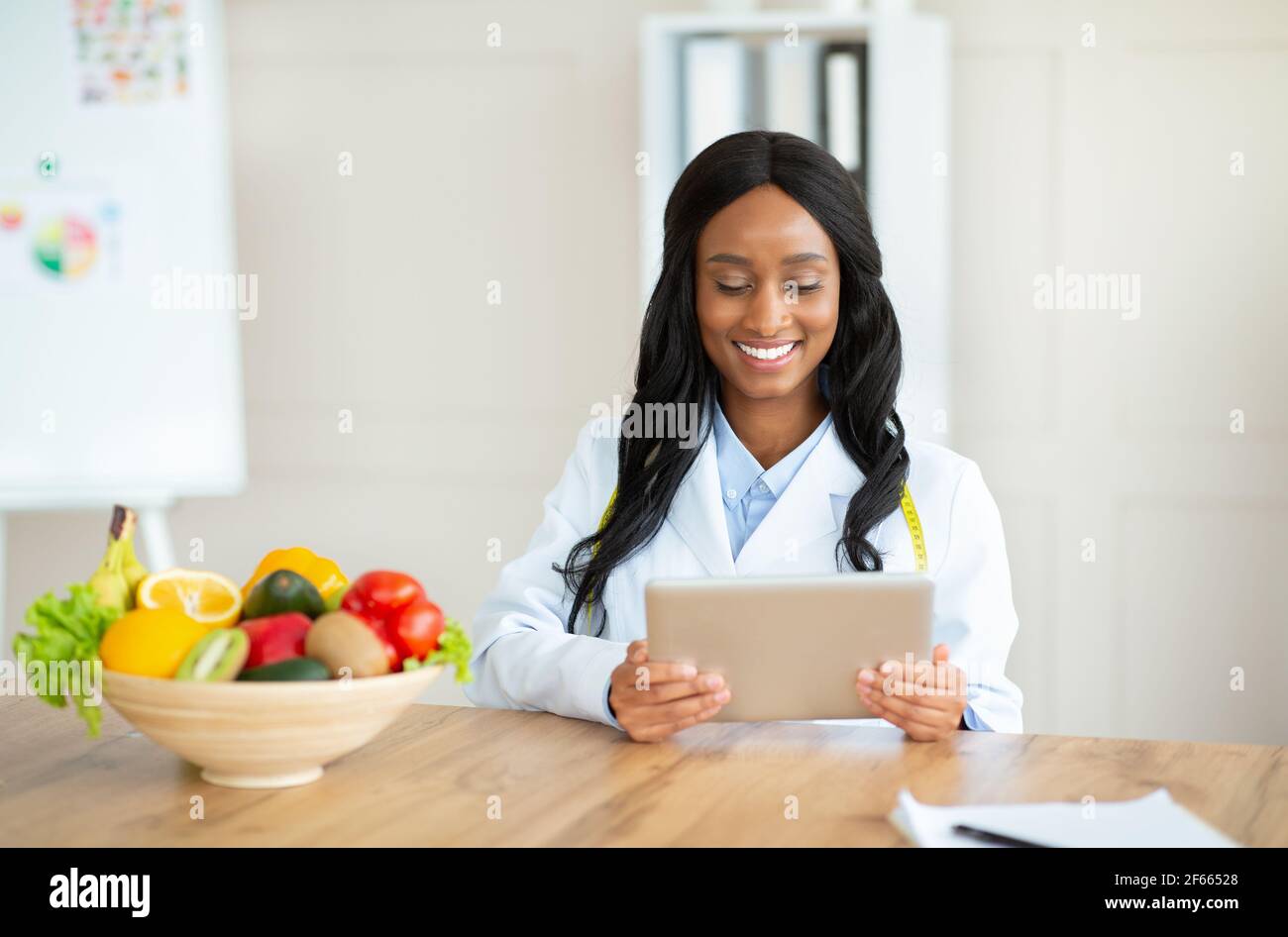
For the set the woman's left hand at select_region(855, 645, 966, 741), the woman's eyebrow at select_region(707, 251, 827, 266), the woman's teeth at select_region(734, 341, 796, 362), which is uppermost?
the woman's eyebrow at select_region(707, 251, 827, 266)

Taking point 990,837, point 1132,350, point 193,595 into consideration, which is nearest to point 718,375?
point 193,595

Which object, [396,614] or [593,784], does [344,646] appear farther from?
[593,784]

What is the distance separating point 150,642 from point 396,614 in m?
0.23

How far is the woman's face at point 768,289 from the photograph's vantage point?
6.69ft

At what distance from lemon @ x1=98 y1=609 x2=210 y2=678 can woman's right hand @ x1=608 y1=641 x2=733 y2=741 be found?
486mm

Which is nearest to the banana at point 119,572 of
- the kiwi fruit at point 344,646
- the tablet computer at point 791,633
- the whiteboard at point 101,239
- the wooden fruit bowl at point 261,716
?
the wooden fruit bowl at point 261,716

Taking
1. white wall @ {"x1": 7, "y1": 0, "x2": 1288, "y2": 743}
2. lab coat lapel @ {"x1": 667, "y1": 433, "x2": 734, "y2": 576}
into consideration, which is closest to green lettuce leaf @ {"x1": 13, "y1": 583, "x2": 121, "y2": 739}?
lab coat lapel @ {"x1": 667, "y1": 433, "x2": 734, "y2": 576}

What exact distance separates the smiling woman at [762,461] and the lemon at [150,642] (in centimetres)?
60

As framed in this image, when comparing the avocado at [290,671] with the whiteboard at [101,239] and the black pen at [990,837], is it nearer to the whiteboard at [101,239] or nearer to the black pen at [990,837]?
the black pen at [990,837]

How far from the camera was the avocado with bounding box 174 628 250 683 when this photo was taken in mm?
1277

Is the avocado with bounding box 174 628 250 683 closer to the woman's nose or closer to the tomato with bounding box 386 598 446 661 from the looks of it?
the tomato with bounding box 386 598 446 661

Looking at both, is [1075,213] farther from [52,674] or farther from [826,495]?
[52,674]

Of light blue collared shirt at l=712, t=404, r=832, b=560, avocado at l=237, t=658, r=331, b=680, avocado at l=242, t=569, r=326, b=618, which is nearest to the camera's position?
avocado at l=237, t=658, r=331, b=680
